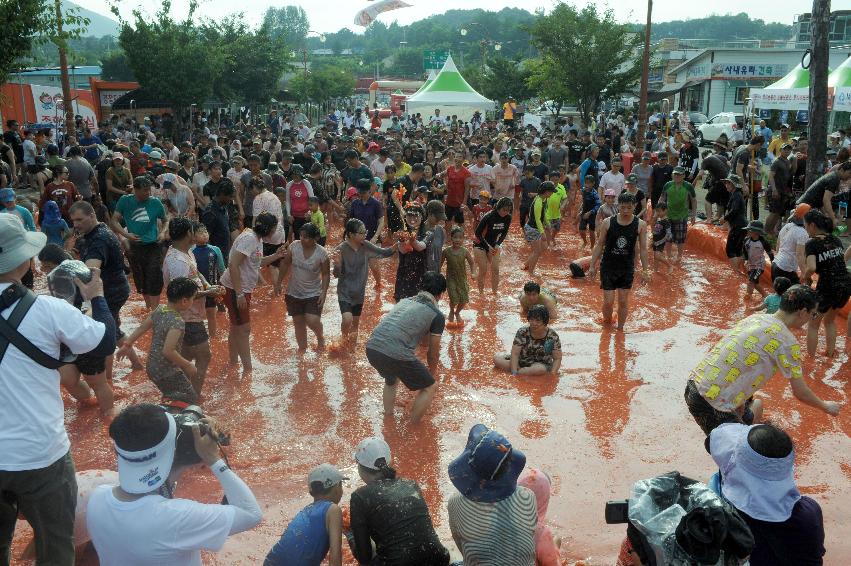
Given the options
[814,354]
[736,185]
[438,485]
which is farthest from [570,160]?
[438,485]

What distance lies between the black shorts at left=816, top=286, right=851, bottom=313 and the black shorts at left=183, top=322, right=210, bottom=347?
237 inches

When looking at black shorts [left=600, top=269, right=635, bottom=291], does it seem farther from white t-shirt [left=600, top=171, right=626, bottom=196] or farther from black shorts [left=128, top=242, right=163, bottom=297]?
black shorts [left=128, top=242, right=163, bottom=297]

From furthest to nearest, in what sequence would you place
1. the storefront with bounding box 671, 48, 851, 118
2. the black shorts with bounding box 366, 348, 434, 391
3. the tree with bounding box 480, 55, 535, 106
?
the tree with bounding box 480, 55, 535, 106 → the storefront with bounding box 671, 48, 851, 118 → the black shorts with bounding box 366, 348, 434, 391

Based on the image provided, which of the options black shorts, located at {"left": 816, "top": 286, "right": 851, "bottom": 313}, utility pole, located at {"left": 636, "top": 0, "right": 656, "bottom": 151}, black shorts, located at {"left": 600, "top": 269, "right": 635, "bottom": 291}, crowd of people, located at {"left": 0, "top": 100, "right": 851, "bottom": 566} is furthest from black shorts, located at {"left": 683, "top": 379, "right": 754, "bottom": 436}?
utility pole, located at {"left": 636, "top": 0, "right": 656, "bottom": 151}

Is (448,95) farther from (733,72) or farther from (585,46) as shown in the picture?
(733,72)

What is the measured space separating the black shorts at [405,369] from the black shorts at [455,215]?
273 inches

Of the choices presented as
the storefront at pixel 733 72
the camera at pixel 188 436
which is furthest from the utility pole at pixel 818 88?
the storefront at pixel 733 72

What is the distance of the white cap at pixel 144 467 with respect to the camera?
8.22 ft

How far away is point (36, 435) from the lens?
306 centimetres

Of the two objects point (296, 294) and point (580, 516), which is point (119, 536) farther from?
point (296, 294)

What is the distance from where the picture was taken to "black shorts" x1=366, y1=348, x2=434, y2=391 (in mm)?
6055

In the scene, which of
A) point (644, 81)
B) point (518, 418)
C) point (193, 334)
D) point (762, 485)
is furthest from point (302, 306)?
point (644, 81)

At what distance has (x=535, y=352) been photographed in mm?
7492

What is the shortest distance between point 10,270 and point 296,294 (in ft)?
15.4
